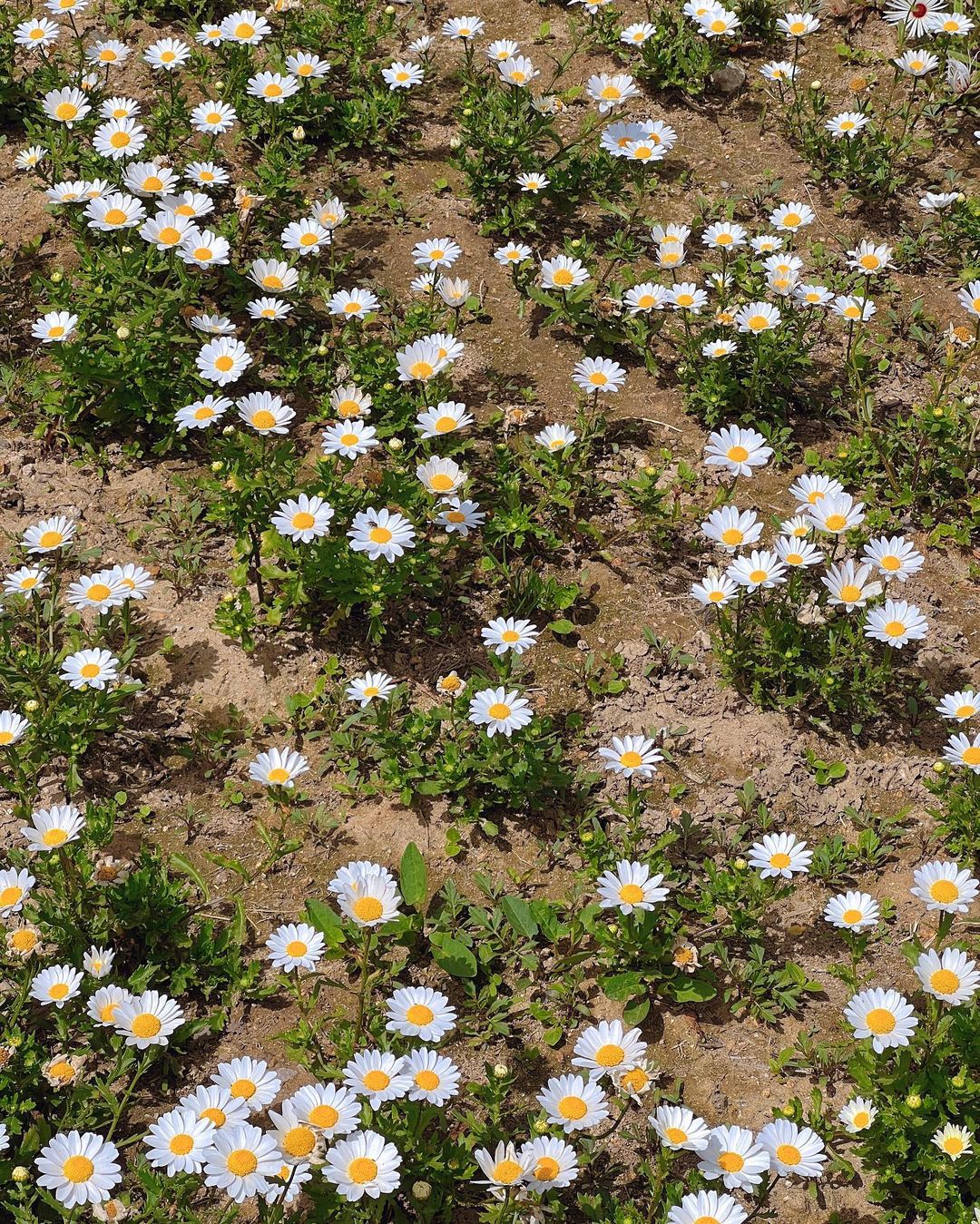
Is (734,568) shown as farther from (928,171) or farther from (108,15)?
(108,15)

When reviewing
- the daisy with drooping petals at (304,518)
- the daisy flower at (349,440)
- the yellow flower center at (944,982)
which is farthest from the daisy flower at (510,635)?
the yellow flower center at (944,982)

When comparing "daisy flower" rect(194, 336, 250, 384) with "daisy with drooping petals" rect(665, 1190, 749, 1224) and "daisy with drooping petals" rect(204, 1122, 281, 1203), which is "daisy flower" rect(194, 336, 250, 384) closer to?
"daisy with drooping petals" rect(204, 1122, 281, 1203)

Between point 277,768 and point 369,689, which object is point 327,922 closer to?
point 277,768

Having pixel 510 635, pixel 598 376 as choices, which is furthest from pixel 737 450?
pixel 510 635

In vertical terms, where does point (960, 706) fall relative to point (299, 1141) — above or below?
above

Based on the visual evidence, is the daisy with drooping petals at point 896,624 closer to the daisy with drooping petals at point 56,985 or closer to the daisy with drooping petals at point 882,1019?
the daisy with drooping petals at point 882,1019

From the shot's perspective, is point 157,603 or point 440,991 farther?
point 157,603

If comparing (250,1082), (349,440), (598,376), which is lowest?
(250,1082)

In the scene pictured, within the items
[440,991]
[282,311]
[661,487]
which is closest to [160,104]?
[282,311]
